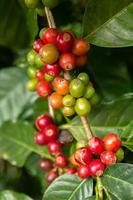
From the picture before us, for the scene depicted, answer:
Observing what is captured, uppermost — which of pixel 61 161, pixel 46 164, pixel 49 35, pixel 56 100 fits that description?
pixel 49 35

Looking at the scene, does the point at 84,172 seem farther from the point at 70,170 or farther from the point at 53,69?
the point at 53,69

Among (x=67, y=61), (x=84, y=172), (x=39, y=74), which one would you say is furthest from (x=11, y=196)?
(x=67, y=61)

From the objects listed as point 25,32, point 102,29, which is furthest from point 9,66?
point 102,29

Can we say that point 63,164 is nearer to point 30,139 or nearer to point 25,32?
point 30,139

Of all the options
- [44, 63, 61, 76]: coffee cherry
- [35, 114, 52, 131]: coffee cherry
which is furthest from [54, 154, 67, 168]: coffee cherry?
[44, 63, 61, 76]: coffee cherry

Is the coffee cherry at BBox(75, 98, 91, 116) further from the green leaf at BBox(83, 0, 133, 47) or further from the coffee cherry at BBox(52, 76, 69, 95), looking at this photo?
the green leaf at BBox(83, 0, 133, 47)

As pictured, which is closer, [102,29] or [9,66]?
[102,29]

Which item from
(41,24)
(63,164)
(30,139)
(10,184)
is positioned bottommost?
(10,184)
